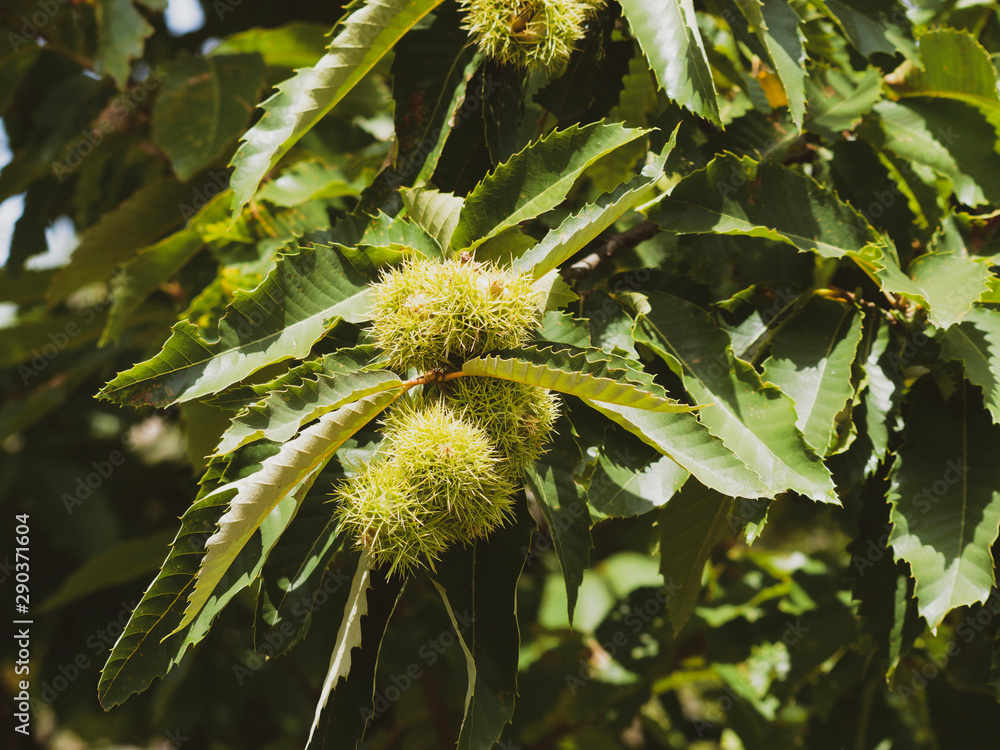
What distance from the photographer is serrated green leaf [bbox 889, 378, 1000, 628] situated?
1088 millimetres

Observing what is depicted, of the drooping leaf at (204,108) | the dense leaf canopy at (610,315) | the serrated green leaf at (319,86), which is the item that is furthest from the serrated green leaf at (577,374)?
the drooping leaf at (204,108)

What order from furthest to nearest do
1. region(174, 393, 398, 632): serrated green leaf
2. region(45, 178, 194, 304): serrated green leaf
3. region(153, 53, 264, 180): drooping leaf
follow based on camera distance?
region(45, 178, 194, 304): serrated green leaf
region(153, 53, 264, 180): drooping leaf
region(174, 393, 398, 632): serrated green leaf

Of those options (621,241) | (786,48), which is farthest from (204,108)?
(786,48)

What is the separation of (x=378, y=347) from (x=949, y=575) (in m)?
0.93

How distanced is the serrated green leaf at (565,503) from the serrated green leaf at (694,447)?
0.44ft

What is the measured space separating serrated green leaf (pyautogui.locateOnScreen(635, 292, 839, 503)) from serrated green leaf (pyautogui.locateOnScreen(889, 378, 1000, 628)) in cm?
30

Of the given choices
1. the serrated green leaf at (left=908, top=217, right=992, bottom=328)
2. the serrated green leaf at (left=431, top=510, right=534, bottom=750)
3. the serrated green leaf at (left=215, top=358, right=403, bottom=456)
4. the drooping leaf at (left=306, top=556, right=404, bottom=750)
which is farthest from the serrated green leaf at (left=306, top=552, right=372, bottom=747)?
the serrated green leaf at (left=908, top=217, right=992, bottom=328)

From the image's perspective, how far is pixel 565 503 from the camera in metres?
1.02

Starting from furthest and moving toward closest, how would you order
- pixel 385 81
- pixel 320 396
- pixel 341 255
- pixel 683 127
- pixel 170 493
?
1. pixel 170 493
2. pixel 385 81
3. pixel 683 127
4. pixel 341 255
5. pixel 320 396

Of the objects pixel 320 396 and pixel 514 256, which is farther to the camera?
pixel 514 256

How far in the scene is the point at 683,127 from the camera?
134cm

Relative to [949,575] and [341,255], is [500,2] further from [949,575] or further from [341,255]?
[949,575]

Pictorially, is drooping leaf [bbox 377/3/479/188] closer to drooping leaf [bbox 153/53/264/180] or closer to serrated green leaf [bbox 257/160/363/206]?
serrated green leaf [bbox 257/160/363/206]

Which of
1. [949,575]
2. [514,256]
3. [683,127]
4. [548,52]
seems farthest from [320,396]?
[949,575]
